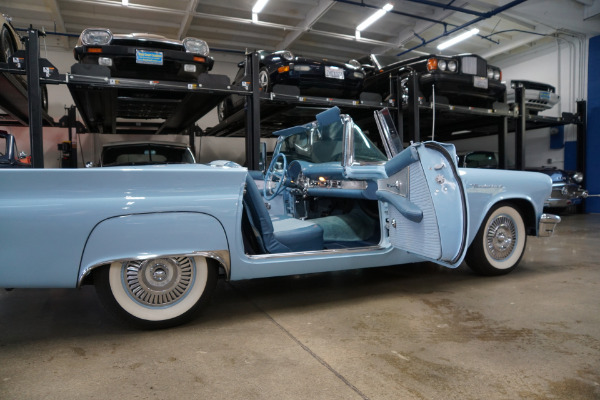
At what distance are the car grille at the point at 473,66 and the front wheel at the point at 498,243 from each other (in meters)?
4.03

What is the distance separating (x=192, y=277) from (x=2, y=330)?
1.23m

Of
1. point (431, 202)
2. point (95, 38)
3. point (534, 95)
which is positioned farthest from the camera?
point (534, 95)

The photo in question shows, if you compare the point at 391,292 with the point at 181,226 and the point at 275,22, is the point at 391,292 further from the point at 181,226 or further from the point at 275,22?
the point at 275,22

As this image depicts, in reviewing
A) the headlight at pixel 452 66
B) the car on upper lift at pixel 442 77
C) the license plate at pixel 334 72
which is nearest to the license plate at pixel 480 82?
the car on upper lift at pixel 442 77

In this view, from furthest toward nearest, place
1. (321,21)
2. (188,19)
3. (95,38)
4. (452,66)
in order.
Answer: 1. (321,21)
2. (188,19)
3. (452,66)
4. (95,38)

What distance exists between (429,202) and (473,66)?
544cm

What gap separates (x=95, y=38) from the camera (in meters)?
4.97

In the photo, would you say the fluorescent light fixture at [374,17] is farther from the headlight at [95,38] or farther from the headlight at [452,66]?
the headlight at [95,38]

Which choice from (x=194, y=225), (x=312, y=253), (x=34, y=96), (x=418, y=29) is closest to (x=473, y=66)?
(x=418, y=29)

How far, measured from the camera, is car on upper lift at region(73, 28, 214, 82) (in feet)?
16.3

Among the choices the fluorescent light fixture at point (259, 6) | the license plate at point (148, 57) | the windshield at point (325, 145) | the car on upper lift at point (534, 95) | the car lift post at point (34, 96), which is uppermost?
the fluorescent light fixture at point (259, 6)

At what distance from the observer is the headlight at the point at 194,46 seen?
532 centimetres

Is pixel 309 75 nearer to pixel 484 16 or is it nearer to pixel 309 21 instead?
pixel 309 21

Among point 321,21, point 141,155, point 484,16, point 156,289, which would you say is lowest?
point 156,289
